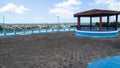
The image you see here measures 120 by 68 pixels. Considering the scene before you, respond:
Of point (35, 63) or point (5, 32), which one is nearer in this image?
point (35, 63)

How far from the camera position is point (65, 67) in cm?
838

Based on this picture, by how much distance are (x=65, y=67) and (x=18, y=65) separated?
258 cm

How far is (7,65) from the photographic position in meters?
8.89

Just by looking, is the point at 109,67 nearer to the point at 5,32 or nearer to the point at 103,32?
the point at 103,32

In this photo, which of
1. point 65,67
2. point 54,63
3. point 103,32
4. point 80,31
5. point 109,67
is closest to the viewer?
point 109,67

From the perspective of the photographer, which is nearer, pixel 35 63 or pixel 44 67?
pixel 44 67

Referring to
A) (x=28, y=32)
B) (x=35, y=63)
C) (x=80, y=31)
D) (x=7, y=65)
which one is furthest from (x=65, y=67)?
(x=28, y=32)

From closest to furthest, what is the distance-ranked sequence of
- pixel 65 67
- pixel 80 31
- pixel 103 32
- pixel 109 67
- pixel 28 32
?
pixel 109 67, pixel 65 67, pixel 103 32, pixel 80 31, pixel 28 32

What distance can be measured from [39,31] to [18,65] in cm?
2204

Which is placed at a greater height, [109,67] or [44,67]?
[109,67]

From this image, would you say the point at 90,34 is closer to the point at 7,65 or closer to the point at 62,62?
the point at 62,62

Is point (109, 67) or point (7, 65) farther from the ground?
point (109, 67)

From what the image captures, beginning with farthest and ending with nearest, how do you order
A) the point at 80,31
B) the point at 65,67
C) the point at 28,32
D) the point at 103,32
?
the point at 28,32
the point at 80,31
the point at 103,32
the point at 65,67

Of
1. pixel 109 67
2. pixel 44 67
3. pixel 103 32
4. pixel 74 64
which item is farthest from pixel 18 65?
pixel 103 32
